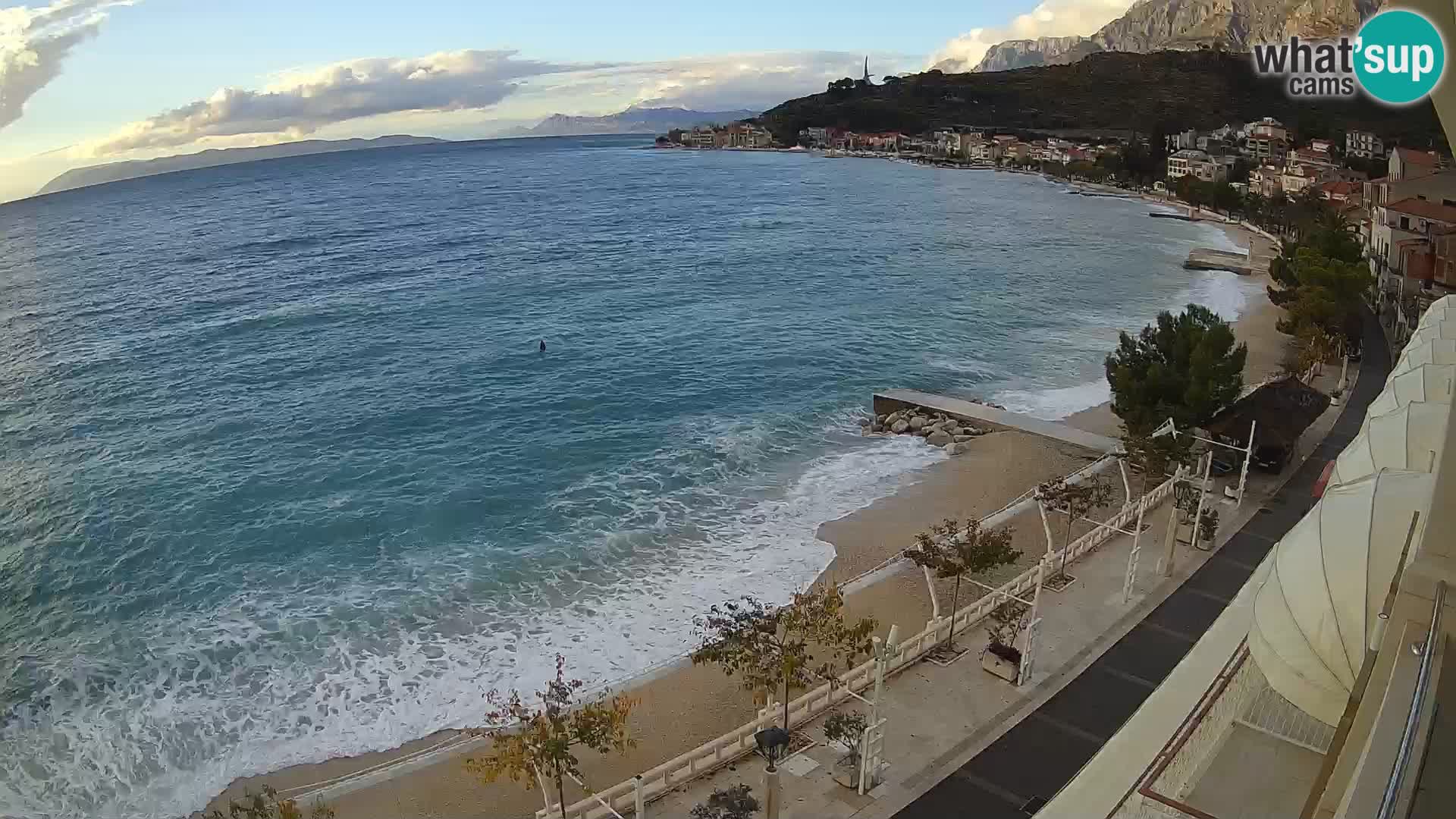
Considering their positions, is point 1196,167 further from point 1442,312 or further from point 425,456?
point 425,456

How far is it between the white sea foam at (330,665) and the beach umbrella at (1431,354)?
1328cm

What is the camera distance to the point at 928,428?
103 ft

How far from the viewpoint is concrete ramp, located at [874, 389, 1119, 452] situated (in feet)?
92.7

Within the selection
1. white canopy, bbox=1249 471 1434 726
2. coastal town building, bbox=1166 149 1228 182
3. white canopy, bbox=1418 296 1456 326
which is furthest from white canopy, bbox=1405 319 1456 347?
coastal town building, bbox=1166 149 1228 182

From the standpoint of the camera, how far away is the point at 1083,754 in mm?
13047

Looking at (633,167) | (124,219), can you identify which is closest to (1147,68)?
(633,167)

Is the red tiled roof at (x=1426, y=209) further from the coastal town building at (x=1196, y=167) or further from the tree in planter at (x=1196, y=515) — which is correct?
the coastal town building at (x=1196, y=167)

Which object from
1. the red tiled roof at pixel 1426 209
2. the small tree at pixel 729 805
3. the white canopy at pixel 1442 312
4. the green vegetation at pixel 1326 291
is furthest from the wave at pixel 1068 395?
the small tree at pixel 729 805

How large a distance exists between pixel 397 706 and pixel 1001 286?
166ft

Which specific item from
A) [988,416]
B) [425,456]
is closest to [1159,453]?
[988,416]

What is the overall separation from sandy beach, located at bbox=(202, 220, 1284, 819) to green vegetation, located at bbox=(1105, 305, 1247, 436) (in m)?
2.43

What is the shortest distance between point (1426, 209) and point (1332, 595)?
4831 cm

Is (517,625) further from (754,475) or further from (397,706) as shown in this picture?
(754,475)

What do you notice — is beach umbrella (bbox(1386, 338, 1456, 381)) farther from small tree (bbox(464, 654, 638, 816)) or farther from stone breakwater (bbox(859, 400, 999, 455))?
small tree (bbox(464, 654, 638, 816))
